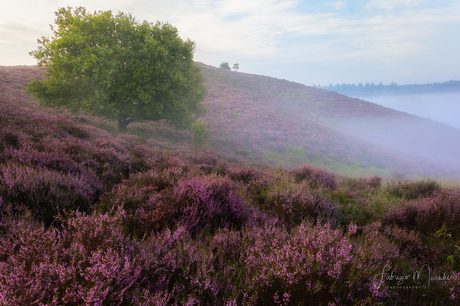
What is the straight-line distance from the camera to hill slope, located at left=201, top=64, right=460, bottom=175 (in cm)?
2552

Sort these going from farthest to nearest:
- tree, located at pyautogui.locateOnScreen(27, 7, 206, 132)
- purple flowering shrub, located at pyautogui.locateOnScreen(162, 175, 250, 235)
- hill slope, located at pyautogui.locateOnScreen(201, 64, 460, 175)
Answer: hill slope, located at pyautogui.locateOnScreen(201, 64, 460, 175) < tree, located at pyautogui.locateOnScreen(27, 7, 206, 132) < purple flowering shrub, located at pyautogui.locateOnScreen(162, 175, 250, 235)

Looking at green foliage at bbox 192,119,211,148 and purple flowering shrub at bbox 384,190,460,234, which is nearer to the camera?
purple flowering shrub at bbox 384,190,460,234

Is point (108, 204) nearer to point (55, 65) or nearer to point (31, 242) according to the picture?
point (31, 242)

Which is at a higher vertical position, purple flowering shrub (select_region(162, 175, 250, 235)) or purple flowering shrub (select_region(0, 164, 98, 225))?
purple flowering shrub (select_region(0, 164, 98, 225))

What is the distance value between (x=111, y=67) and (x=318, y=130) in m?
26.6

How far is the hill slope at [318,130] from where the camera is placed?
25.5 m

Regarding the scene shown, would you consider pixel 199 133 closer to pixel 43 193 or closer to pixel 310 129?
pixel 43 193

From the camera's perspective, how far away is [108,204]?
338cm

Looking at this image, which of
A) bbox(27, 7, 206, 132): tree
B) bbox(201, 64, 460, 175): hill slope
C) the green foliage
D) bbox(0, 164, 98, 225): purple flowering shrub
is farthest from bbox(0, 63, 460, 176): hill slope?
bbox(0, 164, 98, 225): purple flowering shrub

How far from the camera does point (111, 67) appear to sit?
16016 mm

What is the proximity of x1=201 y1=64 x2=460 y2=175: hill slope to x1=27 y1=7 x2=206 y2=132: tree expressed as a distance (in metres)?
7.09

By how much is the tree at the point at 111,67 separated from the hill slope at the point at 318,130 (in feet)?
23.3

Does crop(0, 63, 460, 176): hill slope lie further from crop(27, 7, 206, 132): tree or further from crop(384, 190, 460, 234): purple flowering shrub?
crop(384, 190, 460, 234): purple flowering shrub

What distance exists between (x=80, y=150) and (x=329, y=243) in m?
6.11
